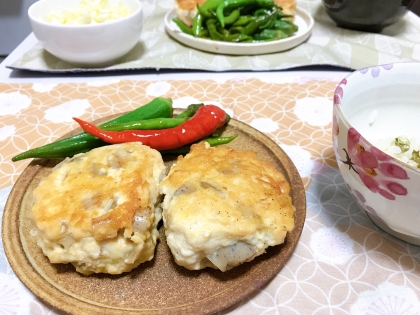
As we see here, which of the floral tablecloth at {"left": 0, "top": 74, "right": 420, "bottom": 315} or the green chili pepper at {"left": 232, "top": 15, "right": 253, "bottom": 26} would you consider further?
the green chili pepper at {"left": 232, "top": 15, "right": 253, "bottom": 26}

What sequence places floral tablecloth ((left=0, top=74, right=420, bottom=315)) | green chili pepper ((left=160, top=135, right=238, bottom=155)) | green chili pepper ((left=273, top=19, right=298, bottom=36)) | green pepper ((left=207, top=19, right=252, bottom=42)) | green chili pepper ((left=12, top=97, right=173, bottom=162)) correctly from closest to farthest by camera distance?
floral tablecloth ((left=0, top=74, right=420, bottom=315)) → green chili pepper ((left=12, top=97, right=173, bottom=162)) → green chili pepper ((left=160, top=135, right=238, bottom=155)) → green pepper ((left=207, top=19, right=252, bottom=42)) → green chili pepper ((left=273, top=19, right=298, bottom=36))

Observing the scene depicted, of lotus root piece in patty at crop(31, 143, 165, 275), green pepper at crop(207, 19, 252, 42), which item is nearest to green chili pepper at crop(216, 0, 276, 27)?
green pepper at crop(207, 19, 252, 42)

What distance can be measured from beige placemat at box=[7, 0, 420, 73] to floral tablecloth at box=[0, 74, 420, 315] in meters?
0.21

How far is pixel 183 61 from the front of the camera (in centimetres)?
290

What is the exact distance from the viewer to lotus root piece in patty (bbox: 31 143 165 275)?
125cm

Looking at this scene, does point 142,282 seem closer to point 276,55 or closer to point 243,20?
point 276,55

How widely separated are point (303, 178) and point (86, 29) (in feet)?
5.87

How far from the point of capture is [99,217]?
4.12 ft

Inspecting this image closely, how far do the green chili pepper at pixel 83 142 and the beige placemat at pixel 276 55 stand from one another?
85 centimetres

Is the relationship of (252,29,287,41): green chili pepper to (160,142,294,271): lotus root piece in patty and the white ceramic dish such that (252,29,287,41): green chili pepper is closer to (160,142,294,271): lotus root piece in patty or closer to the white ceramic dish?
the white ceramic dish

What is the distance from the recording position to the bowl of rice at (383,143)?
3.95 ft

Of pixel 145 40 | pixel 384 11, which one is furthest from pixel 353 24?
pixel 145 40

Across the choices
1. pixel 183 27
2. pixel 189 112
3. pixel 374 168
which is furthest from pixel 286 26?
pixel 374 168

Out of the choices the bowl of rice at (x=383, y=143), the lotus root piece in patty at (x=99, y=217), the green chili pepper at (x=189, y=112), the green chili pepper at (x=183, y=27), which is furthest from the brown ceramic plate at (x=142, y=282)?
the green chili pepper at (x=183, y=27)
